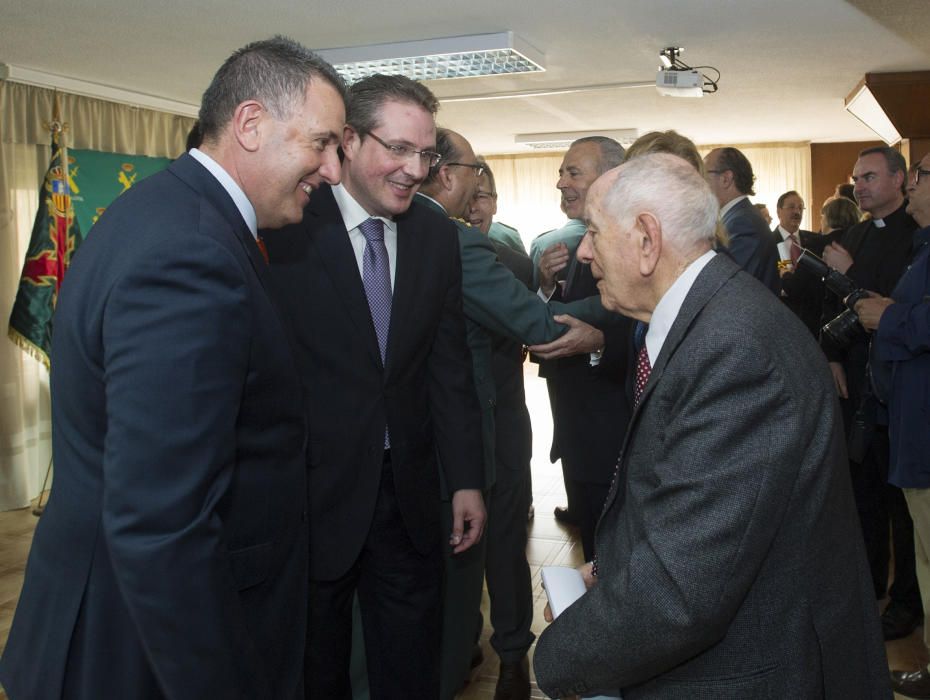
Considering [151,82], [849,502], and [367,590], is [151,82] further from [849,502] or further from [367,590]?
[849,502]

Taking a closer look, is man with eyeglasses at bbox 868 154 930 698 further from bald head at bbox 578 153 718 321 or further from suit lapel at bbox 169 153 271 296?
suit lapel at bbox 169 153 271 296

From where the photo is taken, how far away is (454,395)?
2051 mm

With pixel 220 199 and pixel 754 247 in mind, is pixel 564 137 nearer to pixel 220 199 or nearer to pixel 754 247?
pixel 754 247

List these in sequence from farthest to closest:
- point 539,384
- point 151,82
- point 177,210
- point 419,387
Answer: point 539,384 → point 151,82 → point 419,387 → point 177,210

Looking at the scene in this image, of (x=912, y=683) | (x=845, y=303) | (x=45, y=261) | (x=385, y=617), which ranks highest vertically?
(x=45, y=261)

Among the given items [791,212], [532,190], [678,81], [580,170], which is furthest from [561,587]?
[532,190]

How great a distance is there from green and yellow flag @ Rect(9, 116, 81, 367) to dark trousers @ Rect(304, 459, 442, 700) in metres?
3.88

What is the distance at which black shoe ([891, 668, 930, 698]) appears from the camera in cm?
269

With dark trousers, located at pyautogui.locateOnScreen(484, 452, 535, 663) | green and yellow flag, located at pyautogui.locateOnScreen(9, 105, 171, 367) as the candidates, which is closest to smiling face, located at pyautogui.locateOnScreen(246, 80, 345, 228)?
dark trousers, located at pyautogui.locateOnScreen(484, 452, 535, 663)

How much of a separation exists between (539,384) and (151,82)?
18.7ft

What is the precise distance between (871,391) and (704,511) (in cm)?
229

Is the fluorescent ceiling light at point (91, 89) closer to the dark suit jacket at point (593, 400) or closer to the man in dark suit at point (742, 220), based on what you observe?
the man in dark suit at point (742, 220)

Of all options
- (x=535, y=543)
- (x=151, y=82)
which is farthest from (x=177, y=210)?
(x=151, y=82)

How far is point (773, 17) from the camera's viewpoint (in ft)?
15.5
